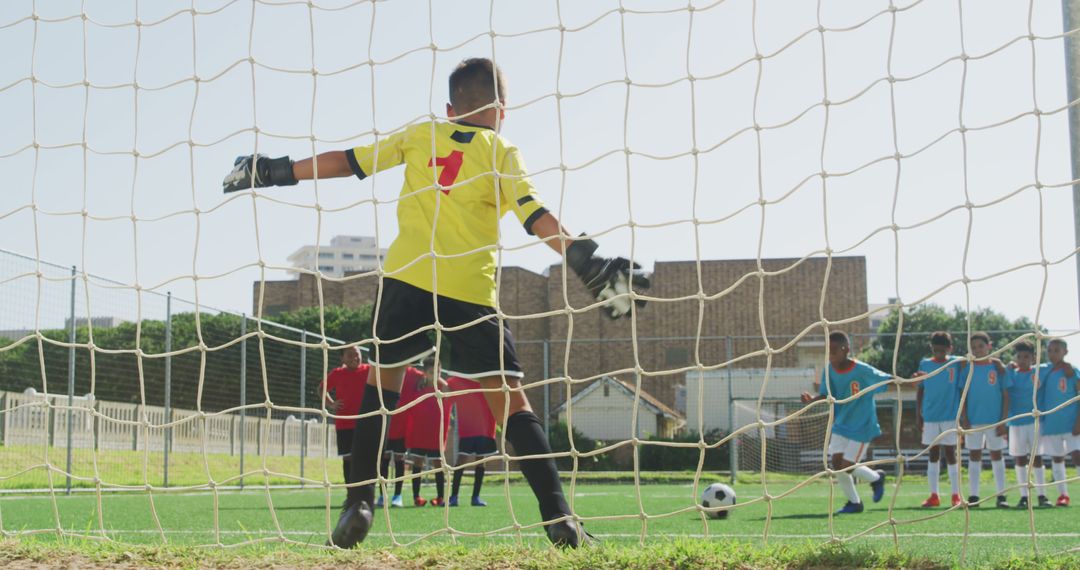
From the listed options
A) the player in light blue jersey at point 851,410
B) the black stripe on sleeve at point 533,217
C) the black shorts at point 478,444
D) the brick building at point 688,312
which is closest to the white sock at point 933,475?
the player in light blue jersey at point 851,410

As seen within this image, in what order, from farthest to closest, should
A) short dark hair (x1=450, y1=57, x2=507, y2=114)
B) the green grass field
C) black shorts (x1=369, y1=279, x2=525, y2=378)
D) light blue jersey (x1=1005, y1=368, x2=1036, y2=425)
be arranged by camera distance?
1. light blue jersey (x1=1005, y1=368, x2=1036, y2=425)
2. the green grass field
3. short dark hair (x1=450, y1=57, x2=507, y2=114)
4. black shorts (x1=369, y1=279, x2=525, y2=378)

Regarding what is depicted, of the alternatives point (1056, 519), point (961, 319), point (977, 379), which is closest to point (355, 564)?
point (1056, 519)

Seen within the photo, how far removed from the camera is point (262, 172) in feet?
12.7

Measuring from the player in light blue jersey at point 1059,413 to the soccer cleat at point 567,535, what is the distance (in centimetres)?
692

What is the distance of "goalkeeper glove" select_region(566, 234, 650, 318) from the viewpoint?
3381mm

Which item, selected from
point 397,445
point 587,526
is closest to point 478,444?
point 397,445

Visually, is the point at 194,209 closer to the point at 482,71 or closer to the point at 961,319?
the point at 482,71

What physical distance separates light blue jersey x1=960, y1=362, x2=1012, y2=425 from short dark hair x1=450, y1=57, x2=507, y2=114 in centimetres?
696

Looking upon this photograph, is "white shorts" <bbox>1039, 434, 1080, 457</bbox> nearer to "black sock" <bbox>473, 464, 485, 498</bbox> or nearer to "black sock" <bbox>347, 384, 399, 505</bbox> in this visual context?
"black sock" <bbox>473, 464, 485, 498</bbox>

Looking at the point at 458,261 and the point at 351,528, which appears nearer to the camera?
the point at 351,528

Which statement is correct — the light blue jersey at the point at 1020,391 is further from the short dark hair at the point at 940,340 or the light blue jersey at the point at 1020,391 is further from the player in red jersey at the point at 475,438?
the player in red jersey at the point at 475,438

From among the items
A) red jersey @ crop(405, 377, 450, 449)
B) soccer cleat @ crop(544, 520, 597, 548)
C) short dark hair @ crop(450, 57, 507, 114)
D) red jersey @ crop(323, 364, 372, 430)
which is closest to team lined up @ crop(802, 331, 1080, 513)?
red jersey @ crop(405, 377, 450, 449)

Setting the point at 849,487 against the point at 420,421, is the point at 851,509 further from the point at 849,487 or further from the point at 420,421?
the point at 420,421

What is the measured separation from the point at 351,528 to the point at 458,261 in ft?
3.26
